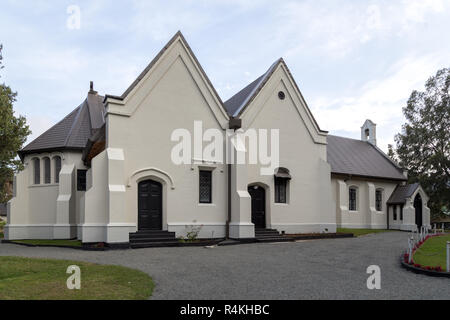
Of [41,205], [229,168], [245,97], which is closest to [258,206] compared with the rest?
[229,168]

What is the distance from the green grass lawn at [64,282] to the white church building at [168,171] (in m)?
5.82

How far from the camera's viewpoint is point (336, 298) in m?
7.13

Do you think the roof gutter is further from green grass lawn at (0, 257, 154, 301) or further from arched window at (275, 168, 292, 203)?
green grass lawn at (0, 257, 154, 301)

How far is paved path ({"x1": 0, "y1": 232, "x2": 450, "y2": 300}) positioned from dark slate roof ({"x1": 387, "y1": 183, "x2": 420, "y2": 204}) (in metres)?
18.1

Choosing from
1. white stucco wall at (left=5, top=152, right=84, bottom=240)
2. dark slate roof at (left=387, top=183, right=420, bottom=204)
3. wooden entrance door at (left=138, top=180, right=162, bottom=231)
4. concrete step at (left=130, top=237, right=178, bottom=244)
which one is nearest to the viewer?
concrete step at (left=130, top=237, right=178, bottom=244)

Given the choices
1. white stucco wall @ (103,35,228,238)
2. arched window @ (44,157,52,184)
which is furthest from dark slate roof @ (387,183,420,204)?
arched window @ (44,157,52,184)

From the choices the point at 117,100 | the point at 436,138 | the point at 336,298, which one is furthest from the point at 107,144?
the point at 436,138

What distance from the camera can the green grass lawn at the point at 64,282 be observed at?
6945 mm

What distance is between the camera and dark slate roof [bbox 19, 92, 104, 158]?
22094 mm

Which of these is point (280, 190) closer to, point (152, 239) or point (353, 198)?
point (152, 239)

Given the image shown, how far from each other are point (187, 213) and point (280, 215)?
615 cm

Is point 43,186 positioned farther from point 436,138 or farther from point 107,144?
point 436,138

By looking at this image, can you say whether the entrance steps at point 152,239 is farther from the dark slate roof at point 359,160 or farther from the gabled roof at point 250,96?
the dark slate roof at point 359,160

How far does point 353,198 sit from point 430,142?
1178 centimetres
